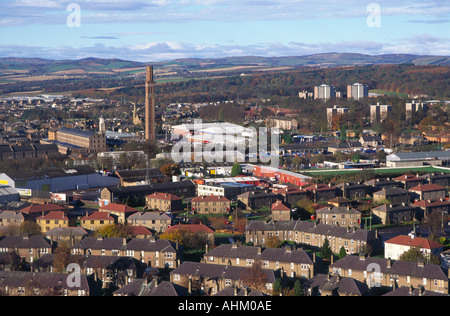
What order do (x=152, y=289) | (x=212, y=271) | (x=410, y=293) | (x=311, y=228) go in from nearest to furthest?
(x=410, y=293) < (x=152, y=289) < (x=212, y=271) < (x=311, y=228)

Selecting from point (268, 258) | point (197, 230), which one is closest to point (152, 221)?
point (197, 230)

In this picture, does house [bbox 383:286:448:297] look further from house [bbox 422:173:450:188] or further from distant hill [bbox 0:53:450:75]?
distant hill [bbox 0:53:450:75]

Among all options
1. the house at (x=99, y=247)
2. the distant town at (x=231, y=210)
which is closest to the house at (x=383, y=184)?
the distant town at (x=231, y=210)

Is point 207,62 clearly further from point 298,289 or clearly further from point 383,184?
point 298,289

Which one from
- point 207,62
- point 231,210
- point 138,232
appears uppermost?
point 207,62

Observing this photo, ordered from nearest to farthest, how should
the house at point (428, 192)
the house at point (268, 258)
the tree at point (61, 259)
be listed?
the tree at point (61, 259) → the house at point (268, 258) → the house at point (428, 192)

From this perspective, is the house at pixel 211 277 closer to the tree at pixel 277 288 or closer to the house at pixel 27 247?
the tree at pixel 277 288
